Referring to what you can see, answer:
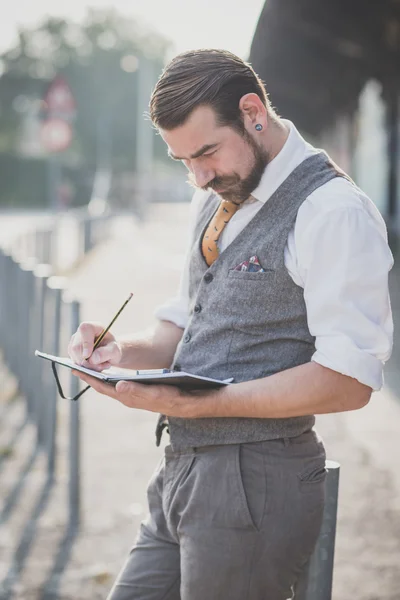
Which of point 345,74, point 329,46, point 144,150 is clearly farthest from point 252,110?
point 144,150

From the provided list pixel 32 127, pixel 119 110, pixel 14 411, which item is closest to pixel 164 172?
pixel 32 127

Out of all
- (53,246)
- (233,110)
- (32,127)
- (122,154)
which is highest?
(32,127)

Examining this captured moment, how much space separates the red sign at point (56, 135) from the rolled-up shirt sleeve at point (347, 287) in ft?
54.6

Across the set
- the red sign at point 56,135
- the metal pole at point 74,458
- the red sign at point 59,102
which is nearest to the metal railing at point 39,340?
the metal pole at point 74,458

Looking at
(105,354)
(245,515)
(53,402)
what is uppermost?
(105,354)

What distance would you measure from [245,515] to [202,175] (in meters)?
0.79

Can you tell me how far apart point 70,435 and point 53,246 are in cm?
1166

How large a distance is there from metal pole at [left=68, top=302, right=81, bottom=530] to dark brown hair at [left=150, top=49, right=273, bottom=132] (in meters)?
2.69

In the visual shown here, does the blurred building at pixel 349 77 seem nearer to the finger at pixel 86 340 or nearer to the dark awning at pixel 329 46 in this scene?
the dark awning at pixel 329 46

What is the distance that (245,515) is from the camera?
215 centimetres

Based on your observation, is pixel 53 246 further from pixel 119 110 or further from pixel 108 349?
pixel 119 110

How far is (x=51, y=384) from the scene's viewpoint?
5.42 metres

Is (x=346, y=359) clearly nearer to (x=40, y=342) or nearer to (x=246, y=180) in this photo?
(x=246, y=180)

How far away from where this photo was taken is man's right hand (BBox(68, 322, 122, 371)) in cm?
236
